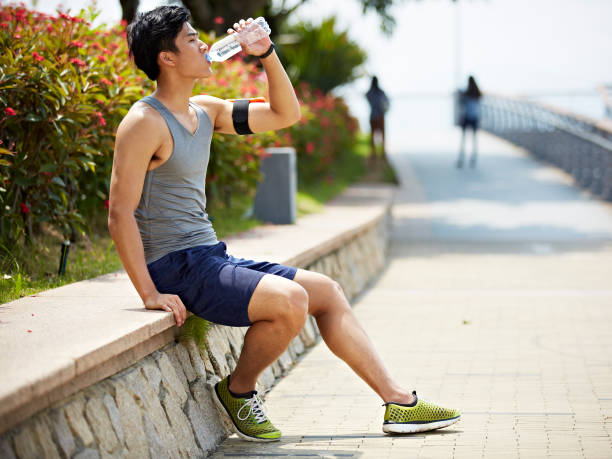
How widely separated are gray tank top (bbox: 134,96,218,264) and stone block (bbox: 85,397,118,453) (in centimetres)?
94

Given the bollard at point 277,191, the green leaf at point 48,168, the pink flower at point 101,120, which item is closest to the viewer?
the green leaf at point 48,168

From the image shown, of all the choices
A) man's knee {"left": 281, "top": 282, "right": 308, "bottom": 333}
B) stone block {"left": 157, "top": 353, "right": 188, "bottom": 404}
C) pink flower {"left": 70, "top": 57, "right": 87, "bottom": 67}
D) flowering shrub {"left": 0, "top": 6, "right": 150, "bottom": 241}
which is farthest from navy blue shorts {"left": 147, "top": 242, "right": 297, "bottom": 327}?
pink flower {"left": 70, "top": 57, "right": 87, "bottom": 67}

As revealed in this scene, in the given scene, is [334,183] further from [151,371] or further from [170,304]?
[151,371]

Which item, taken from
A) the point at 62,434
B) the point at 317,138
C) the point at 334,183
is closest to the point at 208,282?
the point at 62,434

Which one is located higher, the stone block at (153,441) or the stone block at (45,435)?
the stone block at (45,435)

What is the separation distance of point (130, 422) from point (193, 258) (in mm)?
853

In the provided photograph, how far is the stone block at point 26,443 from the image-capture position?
2969mm

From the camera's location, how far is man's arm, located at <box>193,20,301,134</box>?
4602 millimetres

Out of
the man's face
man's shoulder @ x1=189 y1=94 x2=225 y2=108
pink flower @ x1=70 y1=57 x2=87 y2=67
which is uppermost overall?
the man's face

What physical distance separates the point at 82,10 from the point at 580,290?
4.85 meters

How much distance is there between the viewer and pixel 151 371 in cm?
394

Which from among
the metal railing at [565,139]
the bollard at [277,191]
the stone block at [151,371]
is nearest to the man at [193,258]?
the stone block at [151,371]

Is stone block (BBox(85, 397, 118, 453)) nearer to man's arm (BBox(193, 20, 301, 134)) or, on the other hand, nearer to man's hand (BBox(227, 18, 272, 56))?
man's arm (BBox(193, 20, 301, 134))

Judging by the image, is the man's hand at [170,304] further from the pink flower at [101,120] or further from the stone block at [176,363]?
the pink flower at [101,120]
